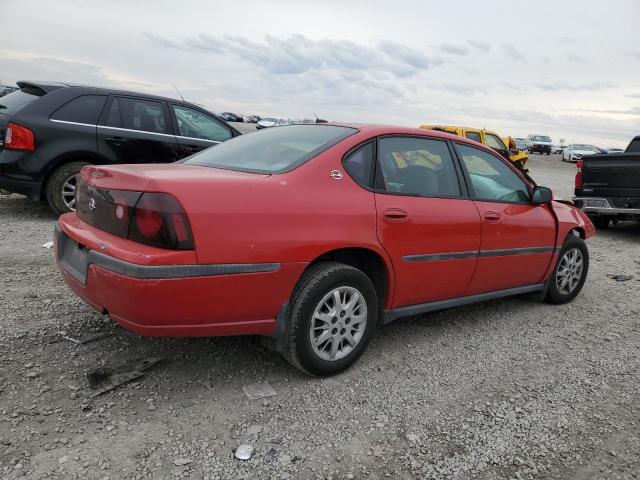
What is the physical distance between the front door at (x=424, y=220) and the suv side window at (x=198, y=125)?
14.7 feet

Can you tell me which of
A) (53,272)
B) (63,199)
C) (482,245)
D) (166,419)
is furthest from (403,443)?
(63,199)

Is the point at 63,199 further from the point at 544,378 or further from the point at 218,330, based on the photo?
the point at 544,378

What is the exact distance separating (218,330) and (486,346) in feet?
6.95

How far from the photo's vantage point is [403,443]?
2629 mm

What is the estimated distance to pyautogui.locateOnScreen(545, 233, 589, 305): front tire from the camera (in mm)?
4836

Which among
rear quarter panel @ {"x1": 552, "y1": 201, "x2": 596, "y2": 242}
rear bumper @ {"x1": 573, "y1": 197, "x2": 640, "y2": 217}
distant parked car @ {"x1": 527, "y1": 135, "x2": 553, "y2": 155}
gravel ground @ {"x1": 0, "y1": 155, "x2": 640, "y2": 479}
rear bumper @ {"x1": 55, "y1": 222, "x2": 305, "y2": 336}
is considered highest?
distant parked car @ {"x1": 527, "y1": 135, "x2": 553, "y2": 155}

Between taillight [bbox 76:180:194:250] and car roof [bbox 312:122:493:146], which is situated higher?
car roof [bbox 312:122:493:146]

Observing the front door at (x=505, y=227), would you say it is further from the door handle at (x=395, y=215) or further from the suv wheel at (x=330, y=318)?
the suv wheel at (x=330, y=318)

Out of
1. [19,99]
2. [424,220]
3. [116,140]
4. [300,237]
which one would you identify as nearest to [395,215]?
[424,220]

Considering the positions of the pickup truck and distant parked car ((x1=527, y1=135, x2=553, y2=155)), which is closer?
the pickup truck

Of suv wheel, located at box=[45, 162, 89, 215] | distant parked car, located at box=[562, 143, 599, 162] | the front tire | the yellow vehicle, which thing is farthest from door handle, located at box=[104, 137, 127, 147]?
→ distant parked car, located at box=[562, 143, 599, 162]

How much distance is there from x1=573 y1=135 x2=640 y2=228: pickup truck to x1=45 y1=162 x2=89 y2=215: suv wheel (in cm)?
785

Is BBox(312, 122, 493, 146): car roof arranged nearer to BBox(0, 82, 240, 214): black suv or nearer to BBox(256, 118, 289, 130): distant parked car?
BBox(256, 118, 289, 130): distant parked car

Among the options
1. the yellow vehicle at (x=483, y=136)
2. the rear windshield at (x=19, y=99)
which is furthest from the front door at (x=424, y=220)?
the yellow vehicle at (x=483, y=136)
